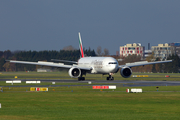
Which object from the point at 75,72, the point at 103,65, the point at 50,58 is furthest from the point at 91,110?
the point at 50,58

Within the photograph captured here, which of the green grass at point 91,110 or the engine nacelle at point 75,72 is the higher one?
the engine nacelle at point 75,72

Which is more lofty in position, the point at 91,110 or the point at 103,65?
the point at 103,65

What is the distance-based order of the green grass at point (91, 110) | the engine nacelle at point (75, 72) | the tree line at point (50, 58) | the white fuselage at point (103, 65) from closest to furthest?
the green grass at point (91, 110)
the white fuselage at point (103, 65)
the engine nacelle at point (75, 72)
the tree line at point (50, 58)

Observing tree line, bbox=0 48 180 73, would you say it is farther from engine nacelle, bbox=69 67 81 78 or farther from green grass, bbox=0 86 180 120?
green grass, bbox=0 86 180 120

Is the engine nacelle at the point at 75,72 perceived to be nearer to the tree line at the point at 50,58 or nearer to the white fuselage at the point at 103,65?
the white fuselage at the point at 103,65

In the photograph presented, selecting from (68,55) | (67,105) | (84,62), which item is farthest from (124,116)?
(68,55)

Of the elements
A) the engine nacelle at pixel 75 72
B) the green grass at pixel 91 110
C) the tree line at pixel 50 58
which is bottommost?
the green grass at pixel 91 110

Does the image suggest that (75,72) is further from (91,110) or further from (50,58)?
(50,58)

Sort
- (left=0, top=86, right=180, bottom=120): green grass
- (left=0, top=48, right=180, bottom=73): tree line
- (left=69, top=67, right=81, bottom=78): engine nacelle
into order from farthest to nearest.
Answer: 1. (left=0, top=48, right=180, bottom=73): tree line
2. (left=69, top=67, right=81, bottom=78): engine nacelle
3. (left=0, top=86, right=180, bottom=120): green grass

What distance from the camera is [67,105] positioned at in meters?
28.2

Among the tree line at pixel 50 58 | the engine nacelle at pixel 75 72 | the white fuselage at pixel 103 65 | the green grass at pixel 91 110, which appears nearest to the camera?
the green grass at pixel 91 110

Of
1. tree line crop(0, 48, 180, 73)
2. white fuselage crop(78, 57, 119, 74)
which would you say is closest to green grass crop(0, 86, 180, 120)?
white fuselage crop(78, 57, 119, 74)

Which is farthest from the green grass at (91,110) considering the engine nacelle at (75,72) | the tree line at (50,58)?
the tree line at (50,58)

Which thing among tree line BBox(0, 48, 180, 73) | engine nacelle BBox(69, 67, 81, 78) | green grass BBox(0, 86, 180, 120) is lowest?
green grass BBox(0, 86, 180, 120)
